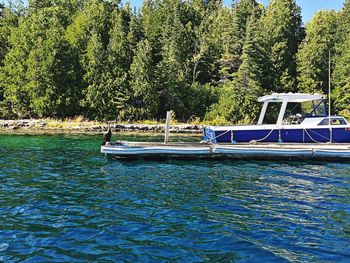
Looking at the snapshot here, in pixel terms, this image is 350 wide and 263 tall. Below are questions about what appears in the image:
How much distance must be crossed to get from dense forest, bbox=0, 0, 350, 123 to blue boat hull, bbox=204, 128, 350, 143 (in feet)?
102

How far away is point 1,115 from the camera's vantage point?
61.1 meters

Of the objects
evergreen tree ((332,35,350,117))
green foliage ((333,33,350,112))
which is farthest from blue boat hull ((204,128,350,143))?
green foliage ((333,33,350,112))

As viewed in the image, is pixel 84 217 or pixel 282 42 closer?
pixel 84 217

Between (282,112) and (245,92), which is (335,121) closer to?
(282,112)

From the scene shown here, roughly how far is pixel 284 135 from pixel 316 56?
41.2m

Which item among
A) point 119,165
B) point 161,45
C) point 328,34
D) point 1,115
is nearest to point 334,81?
point 328,34

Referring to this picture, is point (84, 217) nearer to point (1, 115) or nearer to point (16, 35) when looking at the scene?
point (1, 115)

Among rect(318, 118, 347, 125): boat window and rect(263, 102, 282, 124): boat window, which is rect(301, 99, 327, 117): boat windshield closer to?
rect(318, 118, 347, 125): boat window

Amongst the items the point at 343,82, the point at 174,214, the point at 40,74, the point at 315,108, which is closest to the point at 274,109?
the point at 315,108

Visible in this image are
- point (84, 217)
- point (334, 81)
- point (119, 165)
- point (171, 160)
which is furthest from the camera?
point (334, 81)

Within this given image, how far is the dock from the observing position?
21781 mm

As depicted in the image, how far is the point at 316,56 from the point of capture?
2345 inches

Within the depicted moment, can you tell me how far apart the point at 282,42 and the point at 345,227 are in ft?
186

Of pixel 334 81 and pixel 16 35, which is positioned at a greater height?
pixel 16 35
